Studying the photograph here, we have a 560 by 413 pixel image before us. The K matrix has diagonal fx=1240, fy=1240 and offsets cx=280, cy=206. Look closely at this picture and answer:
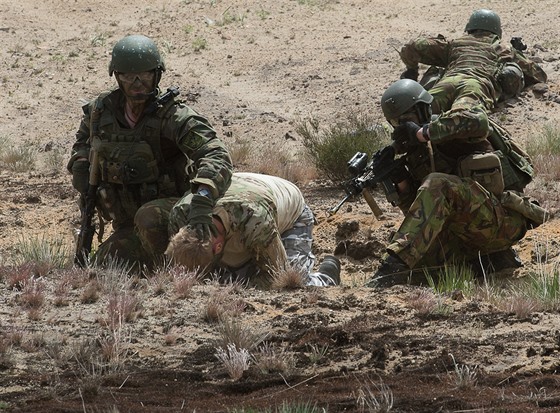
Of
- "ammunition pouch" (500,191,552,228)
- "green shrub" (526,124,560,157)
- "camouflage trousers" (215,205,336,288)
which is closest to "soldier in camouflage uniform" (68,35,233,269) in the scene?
"camouflage trousers" (215,205,336,288)

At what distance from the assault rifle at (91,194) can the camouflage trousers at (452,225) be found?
167 cm

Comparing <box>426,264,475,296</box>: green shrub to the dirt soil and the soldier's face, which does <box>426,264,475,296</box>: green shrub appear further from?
the soldier's face

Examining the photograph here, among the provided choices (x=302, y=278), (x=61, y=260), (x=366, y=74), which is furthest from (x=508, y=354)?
(x=366, y=74)

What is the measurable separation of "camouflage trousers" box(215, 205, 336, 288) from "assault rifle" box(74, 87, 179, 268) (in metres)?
0.99

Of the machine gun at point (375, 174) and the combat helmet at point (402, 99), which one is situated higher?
the combat helmet at point (402, 99)

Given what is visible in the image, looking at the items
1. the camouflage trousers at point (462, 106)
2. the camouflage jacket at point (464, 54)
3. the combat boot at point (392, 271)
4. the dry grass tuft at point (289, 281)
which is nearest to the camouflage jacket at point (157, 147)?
the dry grass tuft at point (289, 281)

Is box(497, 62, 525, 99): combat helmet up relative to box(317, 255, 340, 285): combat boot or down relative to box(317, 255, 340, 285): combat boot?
up

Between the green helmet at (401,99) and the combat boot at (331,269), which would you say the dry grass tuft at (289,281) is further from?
the green helmet at (401,99)

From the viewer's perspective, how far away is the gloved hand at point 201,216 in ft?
23.3

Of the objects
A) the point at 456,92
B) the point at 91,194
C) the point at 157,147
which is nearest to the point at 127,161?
the point at 157,147

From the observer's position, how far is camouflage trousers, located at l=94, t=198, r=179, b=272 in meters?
7.55

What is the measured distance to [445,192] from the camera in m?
7.71

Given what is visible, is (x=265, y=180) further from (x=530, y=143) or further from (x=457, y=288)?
(x=530, y=143)

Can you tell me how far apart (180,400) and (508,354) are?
1.49 metres
